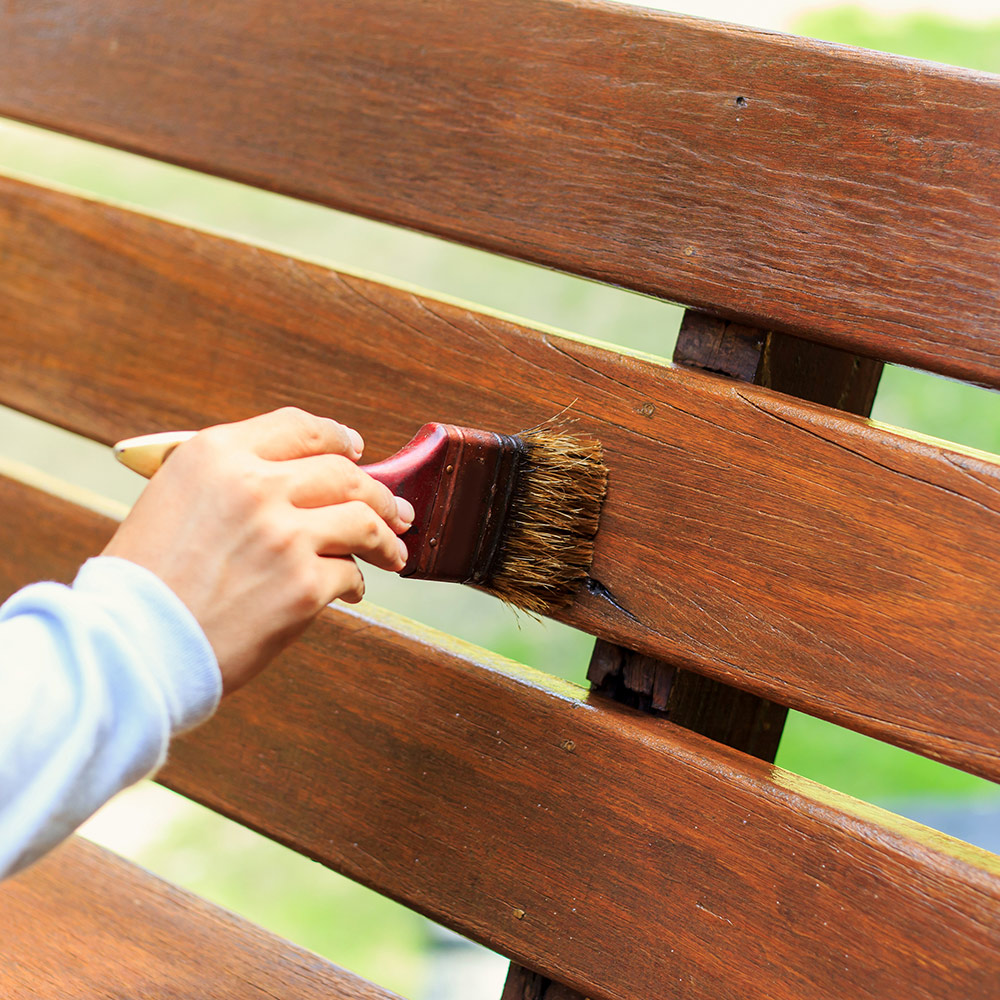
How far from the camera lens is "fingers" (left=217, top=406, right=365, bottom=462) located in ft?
1.85

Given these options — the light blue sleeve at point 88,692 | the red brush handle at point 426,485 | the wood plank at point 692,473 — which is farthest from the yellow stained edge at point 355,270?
the light blue sleeve at point 88,692

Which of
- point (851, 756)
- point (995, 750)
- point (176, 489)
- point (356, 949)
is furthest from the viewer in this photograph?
point (851, 756)

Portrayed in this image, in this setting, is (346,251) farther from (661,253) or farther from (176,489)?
(176,489)

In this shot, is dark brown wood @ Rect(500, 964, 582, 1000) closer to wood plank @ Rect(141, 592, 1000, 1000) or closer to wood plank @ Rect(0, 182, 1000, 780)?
wood plank @ Rect(141, 592, 1000, 1000)

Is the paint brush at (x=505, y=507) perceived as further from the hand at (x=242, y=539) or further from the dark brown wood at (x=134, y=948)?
the dark brown wood at (x=134, y=948)

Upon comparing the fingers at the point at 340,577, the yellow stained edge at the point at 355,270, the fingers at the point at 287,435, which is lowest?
the fingers at the point at 340,577

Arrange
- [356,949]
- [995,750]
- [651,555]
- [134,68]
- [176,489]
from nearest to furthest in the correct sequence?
[176,489] → [995,750] → [651,555] → [134,68] → [356,949]

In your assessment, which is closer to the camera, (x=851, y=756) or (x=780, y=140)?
(x=780, y=140)

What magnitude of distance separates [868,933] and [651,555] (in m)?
0.27

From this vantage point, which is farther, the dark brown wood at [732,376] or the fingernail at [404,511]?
the dark brown wood at [732,376]

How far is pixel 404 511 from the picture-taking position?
0.66m

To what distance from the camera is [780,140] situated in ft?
2.37

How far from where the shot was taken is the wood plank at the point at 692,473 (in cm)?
67

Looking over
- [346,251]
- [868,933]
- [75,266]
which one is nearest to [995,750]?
[868,933]
